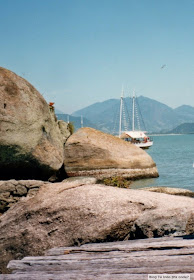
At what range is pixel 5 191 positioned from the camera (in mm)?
9773

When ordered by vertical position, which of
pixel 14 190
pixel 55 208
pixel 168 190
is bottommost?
pixel 168 190

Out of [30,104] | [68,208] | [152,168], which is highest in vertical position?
[30,104]

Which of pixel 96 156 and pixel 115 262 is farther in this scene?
pixel 96 156

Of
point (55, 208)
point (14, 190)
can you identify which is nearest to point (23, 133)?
point (14, 190)

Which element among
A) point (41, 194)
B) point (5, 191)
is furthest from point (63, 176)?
point (41, 194)

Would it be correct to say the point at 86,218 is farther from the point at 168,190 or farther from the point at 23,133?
the point at 23,133

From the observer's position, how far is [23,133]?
12062 millimetres

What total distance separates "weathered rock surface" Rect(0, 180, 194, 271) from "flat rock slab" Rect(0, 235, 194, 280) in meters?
0.98

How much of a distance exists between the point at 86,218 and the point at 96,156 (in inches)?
501

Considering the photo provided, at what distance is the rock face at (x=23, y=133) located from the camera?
38.5 feet

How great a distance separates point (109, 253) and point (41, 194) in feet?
10.7

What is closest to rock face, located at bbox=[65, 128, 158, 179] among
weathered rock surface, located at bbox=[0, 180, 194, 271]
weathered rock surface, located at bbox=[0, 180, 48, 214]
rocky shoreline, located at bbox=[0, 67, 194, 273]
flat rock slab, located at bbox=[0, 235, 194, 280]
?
rocky shoreline, located at bbox=[0, 67, 194, 273]

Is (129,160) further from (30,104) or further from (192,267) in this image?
(192,267)

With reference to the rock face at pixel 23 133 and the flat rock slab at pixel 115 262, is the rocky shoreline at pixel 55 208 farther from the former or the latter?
the flat rock slab at pixel 115 262
